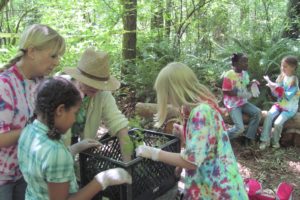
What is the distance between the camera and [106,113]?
2322 mm

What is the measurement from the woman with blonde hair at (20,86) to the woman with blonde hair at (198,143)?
66 centimetres

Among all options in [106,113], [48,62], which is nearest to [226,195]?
[106,113]

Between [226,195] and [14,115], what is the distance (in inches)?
52.9

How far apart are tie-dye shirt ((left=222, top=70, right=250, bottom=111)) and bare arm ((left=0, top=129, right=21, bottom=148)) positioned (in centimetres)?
401

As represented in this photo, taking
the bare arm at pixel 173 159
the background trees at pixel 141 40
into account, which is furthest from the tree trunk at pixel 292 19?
the bare arm at pixel 173 159

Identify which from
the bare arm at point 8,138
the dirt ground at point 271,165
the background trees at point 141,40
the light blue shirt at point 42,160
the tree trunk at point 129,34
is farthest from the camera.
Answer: the tree trunk at point 129,34

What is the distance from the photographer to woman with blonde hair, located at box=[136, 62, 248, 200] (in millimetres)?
1940

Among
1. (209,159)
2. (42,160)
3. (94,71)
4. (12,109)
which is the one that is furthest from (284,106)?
(42,160)

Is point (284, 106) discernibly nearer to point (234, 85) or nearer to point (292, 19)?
point (234, 85)

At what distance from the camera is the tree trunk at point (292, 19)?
8.11 m

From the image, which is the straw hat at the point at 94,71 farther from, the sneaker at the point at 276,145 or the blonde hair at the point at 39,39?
the sneaker at the point at 276,145

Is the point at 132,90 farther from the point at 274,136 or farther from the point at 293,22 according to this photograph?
the point at 293,22

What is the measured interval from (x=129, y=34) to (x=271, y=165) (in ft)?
13.2

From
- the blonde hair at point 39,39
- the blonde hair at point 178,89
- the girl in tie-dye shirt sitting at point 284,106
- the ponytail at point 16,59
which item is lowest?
the girl in tie-dye shirt sitting at point 284,106
